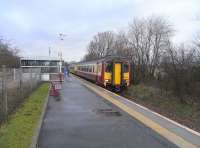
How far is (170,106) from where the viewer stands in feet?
63.7

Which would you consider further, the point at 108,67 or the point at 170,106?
the point at 108,67

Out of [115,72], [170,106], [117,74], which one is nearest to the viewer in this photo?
[170,106]

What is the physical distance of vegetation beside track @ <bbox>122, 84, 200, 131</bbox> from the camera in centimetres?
1484

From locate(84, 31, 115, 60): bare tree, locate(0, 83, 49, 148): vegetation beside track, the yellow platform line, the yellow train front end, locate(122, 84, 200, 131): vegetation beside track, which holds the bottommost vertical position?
locate(122, 84, 200, 131): vegetation beside track

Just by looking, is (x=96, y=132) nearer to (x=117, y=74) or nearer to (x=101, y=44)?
(x=117, y=74)

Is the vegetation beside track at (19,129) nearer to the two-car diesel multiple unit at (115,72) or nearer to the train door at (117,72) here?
the two-car diesel multiple unit at (115,72)

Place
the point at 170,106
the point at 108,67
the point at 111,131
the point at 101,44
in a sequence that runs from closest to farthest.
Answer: the point at 111,131, the point at 170,106, the point at 108,67, the point at 101,44

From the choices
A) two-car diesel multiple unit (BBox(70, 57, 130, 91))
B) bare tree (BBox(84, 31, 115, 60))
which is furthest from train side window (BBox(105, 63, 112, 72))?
bare tree (BBox(84, 31, 115, 60))

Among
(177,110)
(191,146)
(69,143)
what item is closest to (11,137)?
(69,143)

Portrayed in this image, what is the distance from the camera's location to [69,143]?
813cm

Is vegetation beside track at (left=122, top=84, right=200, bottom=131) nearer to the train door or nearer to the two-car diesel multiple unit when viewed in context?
the two-car diesel multiple unit

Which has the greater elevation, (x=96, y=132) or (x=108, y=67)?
(x=108, y=67)

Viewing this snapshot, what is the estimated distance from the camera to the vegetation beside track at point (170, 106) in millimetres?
14837

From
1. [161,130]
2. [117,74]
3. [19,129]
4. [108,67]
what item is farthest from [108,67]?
[19,129]
